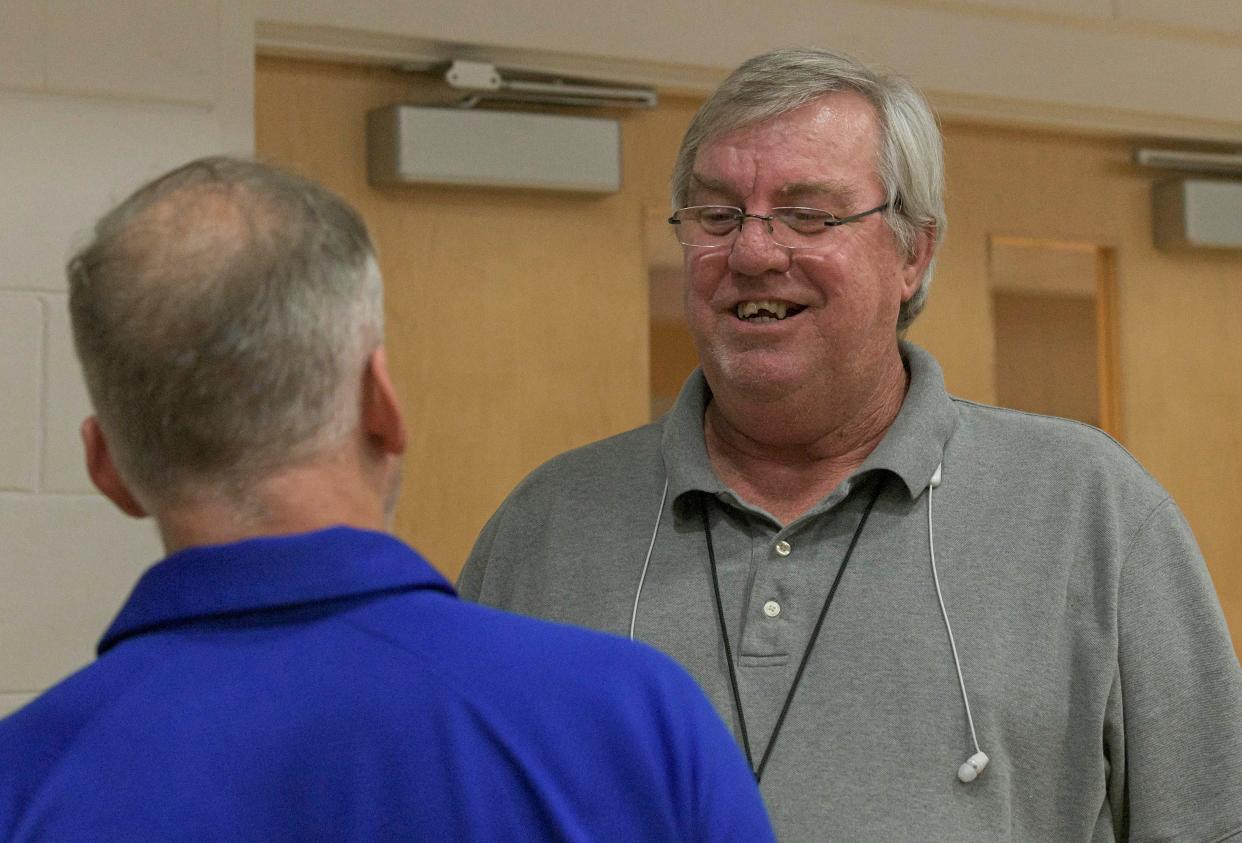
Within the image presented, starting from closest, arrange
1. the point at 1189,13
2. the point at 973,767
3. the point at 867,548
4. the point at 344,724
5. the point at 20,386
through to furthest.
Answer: the point at 344,724 < the point at 973,767 < the point at 867,548 < the point at 20,386 < the point at 1189,13

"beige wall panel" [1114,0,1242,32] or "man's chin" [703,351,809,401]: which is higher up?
"beige wall panel" [1114,0,1242,32]

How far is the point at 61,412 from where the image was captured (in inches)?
82.7

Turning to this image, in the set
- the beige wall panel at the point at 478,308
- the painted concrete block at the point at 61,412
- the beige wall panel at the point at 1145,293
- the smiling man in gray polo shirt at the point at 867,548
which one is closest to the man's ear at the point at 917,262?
the smiling man in gray polo shirt at the point at 867,548

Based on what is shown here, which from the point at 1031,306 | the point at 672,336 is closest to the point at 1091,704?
the point at 672,336

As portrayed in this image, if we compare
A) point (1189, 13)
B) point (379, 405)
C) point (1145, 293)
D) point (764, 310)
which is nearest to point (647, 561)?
point (764, 310)

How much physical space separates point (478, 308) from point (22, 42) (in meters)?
0.74

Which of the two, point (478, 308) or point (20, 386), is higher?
point (478, 308)

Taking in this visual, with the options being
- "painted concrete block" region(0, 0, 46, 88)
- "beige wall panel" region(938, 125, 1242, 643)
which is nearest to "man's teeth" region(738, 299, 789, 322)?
"painted concrete block" region(0, 0, 46, 88)

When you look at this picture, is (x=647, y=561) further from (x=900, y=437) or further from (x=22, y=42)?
(x=22, y=42)

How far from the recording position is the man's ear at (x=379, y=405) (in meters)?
0.78

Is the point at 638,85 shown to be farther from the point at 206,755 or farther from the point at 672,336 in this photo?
the point at 206,755

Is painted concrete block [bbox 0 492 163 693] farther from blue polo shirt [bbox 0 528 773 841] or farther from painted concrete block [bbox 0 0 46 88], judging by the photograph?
blue polo shirt [bbox 0 528 773 841]

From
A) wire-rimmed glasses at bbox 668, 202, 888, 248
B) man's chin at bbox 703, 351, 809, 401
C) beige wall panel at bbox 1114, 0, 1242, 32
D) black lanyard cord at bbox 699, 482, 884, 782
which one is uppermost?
beige wall panel at bbox 1114, 0, 1242, 32

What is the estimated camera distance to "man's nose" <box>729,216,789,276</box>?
56.0 inches
